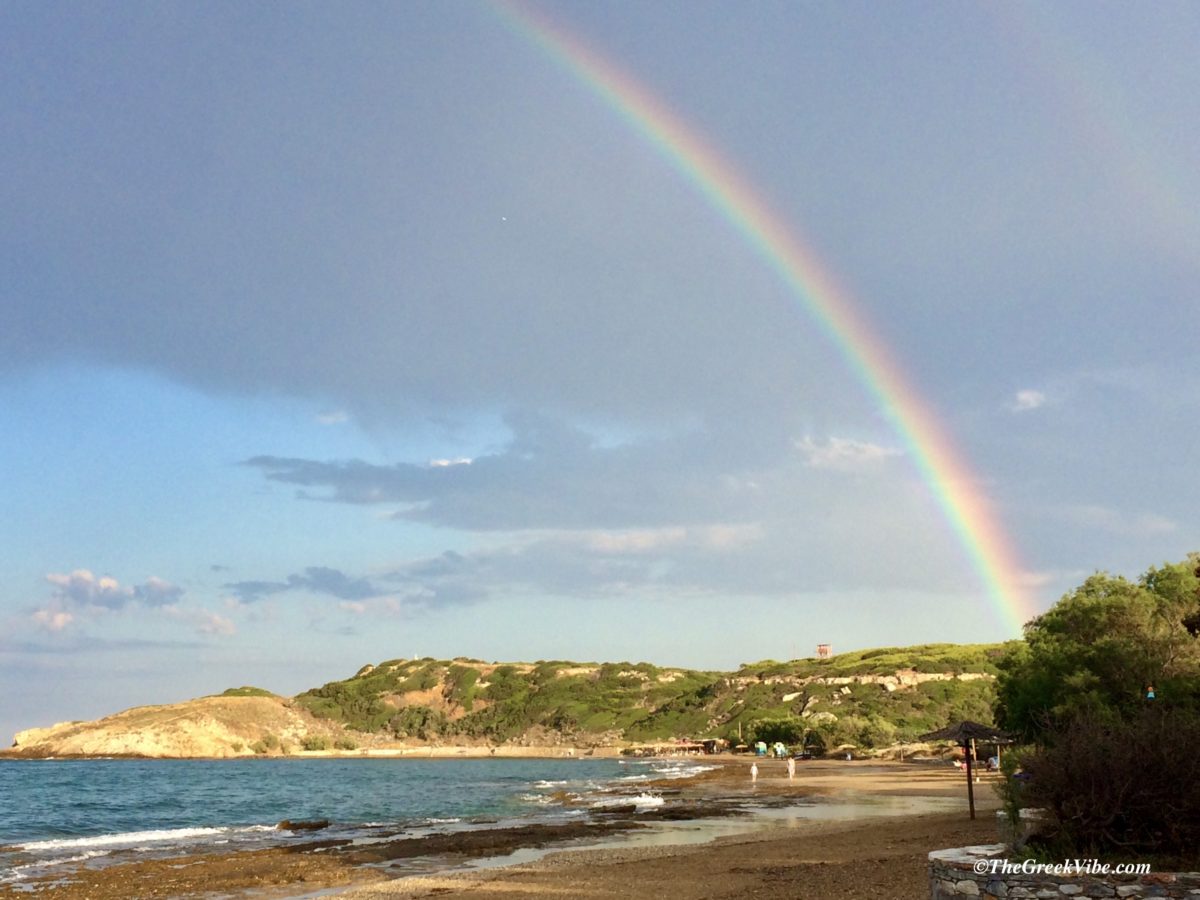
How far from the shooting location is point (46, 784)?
99.2 meters

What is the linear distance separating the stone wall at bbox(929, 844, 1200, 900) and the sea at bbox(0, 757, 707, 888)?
2741 cm

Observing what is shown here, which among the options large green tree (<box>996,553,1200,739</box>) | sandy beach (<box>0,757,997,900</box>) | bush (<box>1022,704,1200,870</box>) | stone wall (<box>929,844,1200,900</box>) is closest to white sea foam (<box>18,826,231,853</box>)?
sandy beach (<box>0,757,997,900</box>)

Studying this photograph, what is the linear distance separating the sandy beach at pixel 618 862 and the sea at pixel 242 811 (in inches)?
184

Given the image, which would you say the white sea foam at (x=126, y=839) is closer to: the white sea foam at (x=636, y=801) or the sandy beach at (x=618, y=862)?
the sandy beach at (x=618, y=862)

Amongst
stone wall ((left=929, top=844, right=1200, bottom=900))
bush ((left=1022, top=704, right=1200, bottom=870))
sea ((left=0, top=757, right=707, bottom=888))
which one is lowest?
sea ((left=0, top=757, right=707, bottom=888))

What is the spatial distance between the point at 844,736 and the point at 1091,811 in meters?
117

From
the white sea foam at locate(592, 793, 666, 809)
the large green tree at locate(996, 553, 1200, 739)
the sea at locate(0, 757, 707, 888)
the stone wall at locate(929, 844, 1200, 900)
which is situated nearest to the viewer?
the stone wall at locate(929, 844, 1200, 900)

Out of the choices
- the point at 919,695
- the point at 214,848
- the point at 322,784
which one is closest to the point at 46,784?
the point at 322,784

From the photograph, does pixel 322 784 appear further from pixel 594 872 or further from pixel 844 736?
pixel 594 872

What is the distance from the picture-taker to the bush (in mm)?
11516

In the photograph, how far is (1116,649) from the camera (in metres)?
34.5

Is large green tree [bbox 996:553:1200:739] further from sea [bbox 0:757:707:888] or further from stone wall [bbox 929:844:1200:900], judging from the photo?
sea [bbox 0:757:707:888]

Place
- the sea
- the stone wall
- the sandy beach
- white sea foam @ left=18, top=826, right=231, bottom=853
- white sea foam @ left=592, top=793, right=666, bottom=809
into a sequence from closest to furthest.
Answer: the stone wall
the sandy beach
the sea
white sea foam @ left=18, top=826, right=231, bottom=853
white sea foam @ left=592, top=793, right=666, bottom=809

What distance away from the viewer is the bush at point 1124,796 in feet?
37.8
